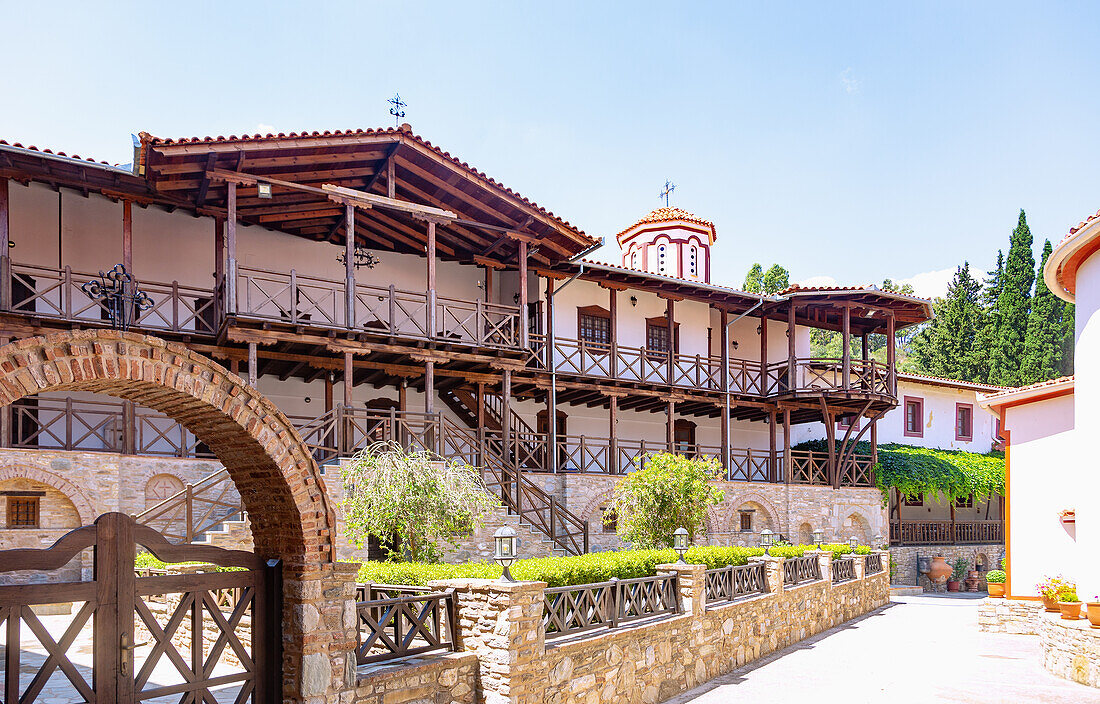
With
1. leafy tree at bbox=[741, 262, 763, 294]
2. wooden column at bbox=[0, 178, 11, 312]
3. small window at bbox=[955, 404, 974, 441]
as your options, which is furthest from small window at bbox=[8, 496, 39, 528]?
leafy tree at bbox=[741, 262, 763, 294]

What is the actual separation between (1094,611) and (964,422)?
19972 millimetres

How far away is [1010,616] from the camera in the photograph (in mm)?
16969

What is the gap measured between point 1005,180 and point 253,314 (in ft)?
92.2

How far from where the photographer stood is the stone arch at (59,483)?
13070 mm

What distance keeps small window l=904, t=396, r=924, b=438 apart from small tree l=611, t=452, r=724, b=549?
15517 millimetres

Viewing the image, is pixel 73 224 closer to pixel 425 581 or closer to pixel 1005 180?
pixel 425 581

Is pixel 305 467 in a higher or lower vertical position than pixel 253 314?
lower

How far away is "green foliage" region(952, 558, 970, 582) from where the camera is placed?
26.6 meters

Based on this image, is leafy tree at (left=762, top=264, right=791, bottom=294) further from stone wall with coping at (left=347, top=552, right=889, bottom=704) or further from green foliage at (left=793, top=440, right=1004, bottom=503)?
stone wall with coping at (left=347, top=552, right=889, bottom=704)

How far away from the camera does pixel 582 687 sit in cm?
934

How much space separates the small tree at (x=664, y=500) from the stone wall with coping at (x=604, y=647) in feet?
5.20

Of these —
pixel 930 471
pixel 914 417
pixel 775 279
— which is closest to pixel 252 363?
pixel 930 471

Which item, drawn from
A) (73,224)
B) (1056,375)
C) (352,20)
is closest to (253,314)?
(73,224)

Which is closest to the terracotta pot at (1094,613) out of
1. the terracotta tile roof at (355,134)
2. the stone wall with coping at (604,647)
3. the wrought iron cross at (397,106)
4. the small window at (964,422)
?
the stone wall with coping at (604,647)
